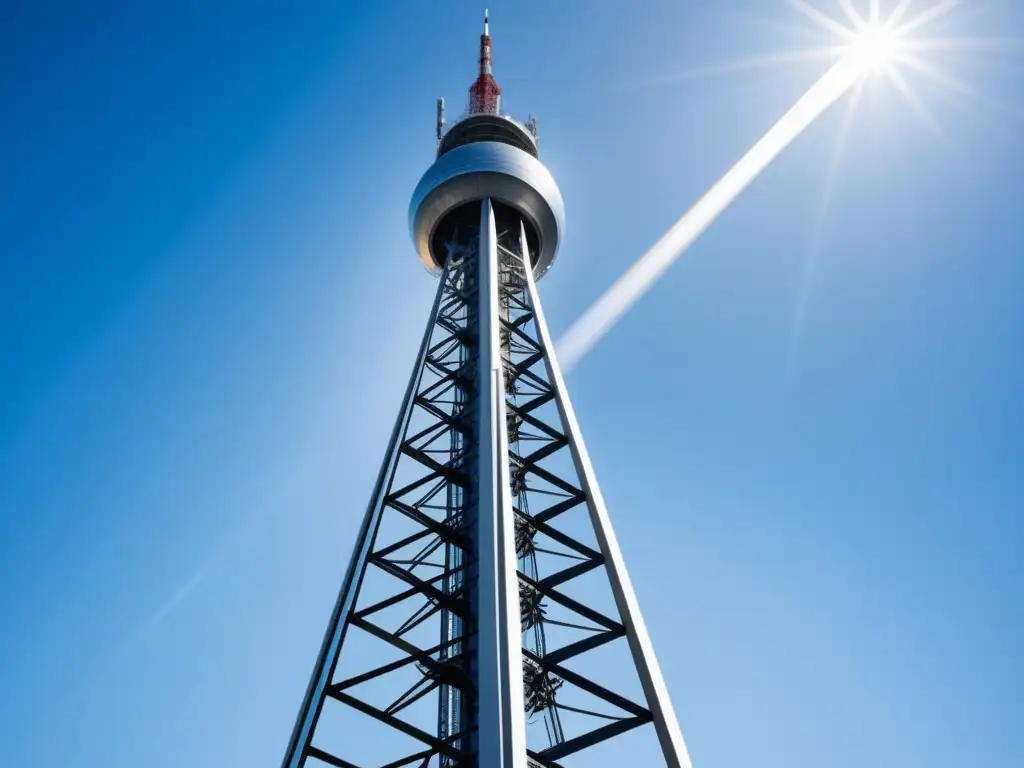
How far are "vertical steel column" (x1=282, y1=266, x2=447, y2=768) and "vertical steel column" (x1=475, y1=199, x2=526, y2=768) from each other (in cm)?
259

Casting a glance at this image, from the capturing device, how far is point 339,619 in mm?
14977

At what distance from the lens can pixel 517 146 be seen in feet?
94.3

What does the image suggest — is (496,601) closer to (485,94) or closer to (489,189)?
(489,189)

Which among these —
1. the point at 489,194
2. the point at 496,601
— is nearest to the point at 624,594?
the point at 496,601

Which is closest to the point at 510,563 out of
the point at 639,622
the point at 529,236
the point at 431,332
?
the point at 639,622

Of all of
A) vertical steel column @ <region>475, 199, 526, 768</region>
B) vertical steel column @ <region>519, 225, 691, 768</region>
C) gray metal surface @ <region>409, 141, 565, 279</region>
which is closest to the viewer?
vertical steel column @ <region>475, 199, 526, 768</region>

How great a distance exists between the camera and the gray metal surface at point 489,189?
25562mm

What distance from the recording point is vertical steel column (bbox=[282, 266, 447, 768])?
13.4 meters

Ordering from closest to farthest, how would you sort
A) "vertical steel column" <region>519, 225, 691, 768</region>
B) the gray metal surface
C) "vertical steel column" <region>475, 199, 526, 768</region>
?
1. "vertical steel column" <region>475, 199, 526, 768</region>
2. "vertical steel column" <region>519, 225, 691, 768</region>
3. the gray metal surface

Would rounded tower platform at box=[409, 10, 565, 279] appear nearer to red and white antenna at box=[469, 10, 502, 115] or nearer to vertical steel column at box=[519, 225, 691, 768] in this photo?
red and white antenna at box=[469, 10, 502, 115]

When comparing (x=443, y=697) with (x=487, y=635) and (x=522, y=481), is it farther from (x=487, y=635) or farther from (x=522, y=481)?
(x=522, y=481)

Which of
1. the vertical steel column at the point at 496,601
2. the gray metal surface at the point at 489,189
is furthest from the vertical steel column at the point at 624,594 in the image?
the gray metal surface at the point at 489,189

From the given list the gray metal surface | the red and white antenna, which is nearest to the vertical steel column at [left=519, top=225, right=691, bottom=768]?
the gray metal surface

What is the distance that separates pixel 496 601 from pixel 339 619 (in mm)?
4392
